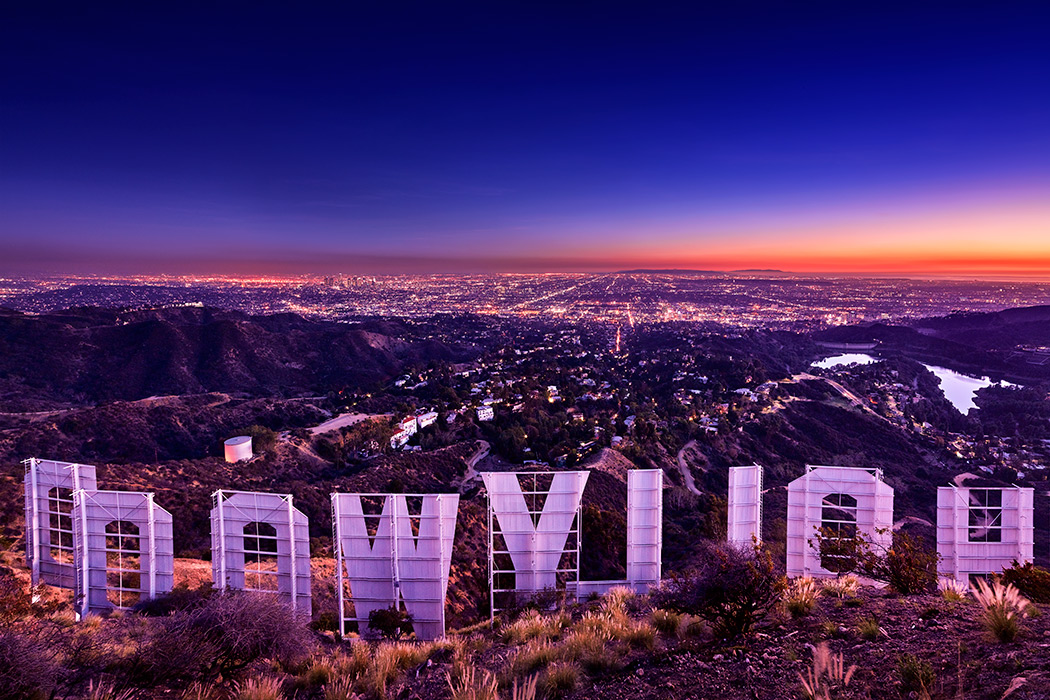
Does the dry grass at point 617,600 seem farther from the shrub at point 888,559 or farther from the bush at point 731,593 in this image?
the shrub at point 888,559

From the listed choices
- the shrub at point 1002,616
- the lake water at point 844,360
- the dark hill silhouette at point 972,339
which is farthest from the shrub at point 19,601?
the dark hill silhouette at point 972,339

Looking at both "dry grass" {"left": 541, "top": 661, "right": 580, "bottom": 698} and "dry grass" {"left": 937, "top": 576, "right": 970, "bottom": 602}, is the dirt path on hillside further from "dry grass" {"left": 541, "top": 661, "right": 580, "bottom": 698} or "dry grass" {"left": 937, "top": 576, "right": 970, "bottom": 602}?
"dry grass" {"left": 541, "top": 661, "right": 580, "bottom": 698}

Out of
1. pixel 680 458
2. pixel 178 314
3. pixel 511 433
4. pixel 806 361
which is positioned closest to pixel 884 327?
pixel 806 361

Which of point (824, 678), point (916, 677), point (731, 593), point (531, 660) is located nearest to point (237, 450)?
point (531, 660)

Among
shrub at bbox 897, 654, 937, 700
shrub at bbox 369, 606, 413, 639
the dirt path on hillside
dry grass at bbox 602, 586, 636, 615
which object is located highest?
shrub at bbox 897, 654, 937, 700

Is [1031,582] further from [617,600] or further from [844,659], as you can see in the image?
[617,600]

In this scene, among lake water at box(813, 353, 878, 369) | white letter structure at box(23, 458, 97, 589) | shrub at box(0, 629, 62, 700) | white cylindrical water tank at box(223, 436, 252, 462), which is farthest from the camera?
lake water at box(813, 353, 878, 369)

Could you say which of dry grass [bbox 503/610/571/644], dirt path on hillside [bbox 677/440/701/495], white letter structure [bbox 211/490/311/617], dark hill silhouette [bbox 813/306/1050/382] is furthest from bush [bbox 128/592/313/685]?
dark hill silhouette [bbox 813/306/1050/382]

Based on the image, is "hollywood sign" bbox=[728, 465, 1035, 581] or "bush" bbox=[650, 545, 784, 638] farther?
"hollywood sign" bbox=[728, 465, 1035, 581]
